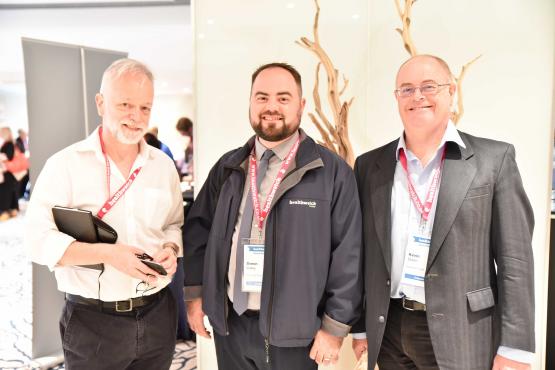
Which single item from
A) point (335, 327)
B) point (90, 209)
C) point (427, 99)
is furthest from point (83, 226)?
point (427, 99)

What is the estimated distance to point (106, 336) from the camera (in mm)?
1581

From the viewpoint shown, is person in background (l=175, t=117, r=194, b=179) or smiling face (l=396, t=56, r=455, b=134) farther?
person in background (l=175, t=117, r=194, b=179)

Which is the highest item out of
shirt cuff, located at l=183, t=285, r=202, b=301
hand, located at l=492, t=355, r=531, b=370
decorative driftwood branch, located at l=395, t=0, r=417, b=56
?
decorative driftwood branch, located at l=395, t=0, r=417, b=56

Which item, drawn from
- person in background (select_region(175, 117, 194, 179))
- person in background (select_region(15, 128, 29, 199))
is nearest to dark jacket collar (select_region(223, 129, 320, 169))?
person in background (select_region(175, 117, 194, 179))

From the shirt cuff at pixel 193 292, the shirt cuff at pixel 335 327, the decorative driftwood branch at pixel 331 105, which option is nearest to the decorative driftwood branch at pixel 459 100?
the decorative driftwood branch at pixel 331 105

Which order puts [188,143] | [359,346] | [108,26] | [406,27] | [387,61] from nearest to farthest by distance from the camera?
[359,346] → [406,27] → [387,61] → [108,26] → [188,143]

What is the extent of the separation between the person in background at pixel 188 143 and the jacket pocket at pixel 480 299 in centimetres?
440

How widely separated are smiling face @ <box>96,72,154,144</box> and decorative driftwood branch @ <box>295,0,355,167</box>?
50.7 inches

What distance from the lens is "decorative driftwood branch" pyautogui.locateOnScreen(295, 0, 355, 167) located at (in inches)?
103

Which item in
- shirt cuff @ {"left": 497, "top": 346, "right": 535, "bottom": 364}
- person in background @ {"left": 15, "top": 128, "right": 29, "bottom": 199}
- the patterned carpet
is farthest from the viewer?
person in background @ {"left": 15, "top": 128, "right": 29, "bottom": 199}

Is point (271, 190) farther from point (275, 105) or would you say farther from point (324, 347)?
point (324, 347)

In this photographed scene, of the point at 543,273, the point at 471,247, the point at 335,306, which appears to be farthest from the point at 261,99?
the point at 543,273

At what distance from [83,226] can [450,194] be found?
4.24 feet

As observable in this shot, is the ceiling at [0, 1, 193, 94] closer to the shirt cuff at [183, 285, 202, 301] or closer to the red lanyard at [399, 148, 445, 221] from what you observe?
the shirt cuff at [183, 285, 202, 301]
